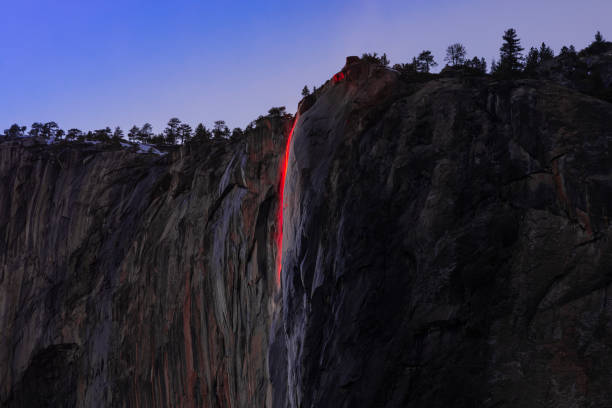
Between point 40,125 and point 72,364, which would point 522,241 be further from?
point 40,125

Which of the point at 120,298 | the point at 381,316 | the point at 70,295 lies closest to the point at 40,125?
the point at 70,295

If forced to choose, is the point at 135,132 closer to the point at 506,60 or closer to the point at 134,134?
the point at 134,134

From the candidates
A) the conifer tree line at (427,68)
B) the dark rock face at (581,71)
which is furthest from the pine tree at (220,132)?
the dark rock face at (581,71)

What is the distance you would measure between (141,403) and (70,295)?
12.1m

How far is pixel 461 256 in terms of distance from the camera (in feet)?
51.8

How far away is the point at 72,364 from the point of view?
44.3m

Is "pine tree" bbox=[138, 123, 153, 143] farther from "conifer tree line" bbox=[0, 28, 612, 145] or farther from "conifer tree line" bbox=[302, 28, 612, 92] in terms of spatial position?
"conifer tree line" bbox=[302, 28, 612, 92]

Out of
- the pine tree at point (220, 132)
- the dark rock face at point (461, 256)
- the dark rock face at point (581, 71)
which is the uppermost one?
the pine tree at point (220, 132)

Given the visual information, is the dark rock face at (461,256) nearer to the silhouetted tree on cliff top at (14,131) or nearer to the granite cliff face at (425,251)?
the granite cliff face at (425,251)

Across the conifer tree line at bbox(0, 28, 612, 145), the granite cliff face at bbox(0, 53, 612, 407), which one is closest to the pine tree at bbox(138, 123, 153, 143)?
the conifer tree line at bbox(0, 28, 612, 145)

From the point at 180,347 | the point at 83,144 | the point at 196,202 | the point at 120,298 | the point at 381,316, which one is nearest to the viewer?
the point at 381,316

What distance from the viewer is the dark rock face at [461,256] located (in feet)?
46.9

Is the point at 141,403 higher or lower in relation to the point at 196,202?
lower

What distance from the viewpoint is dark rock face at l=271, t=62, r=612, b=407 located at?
46.9ft
